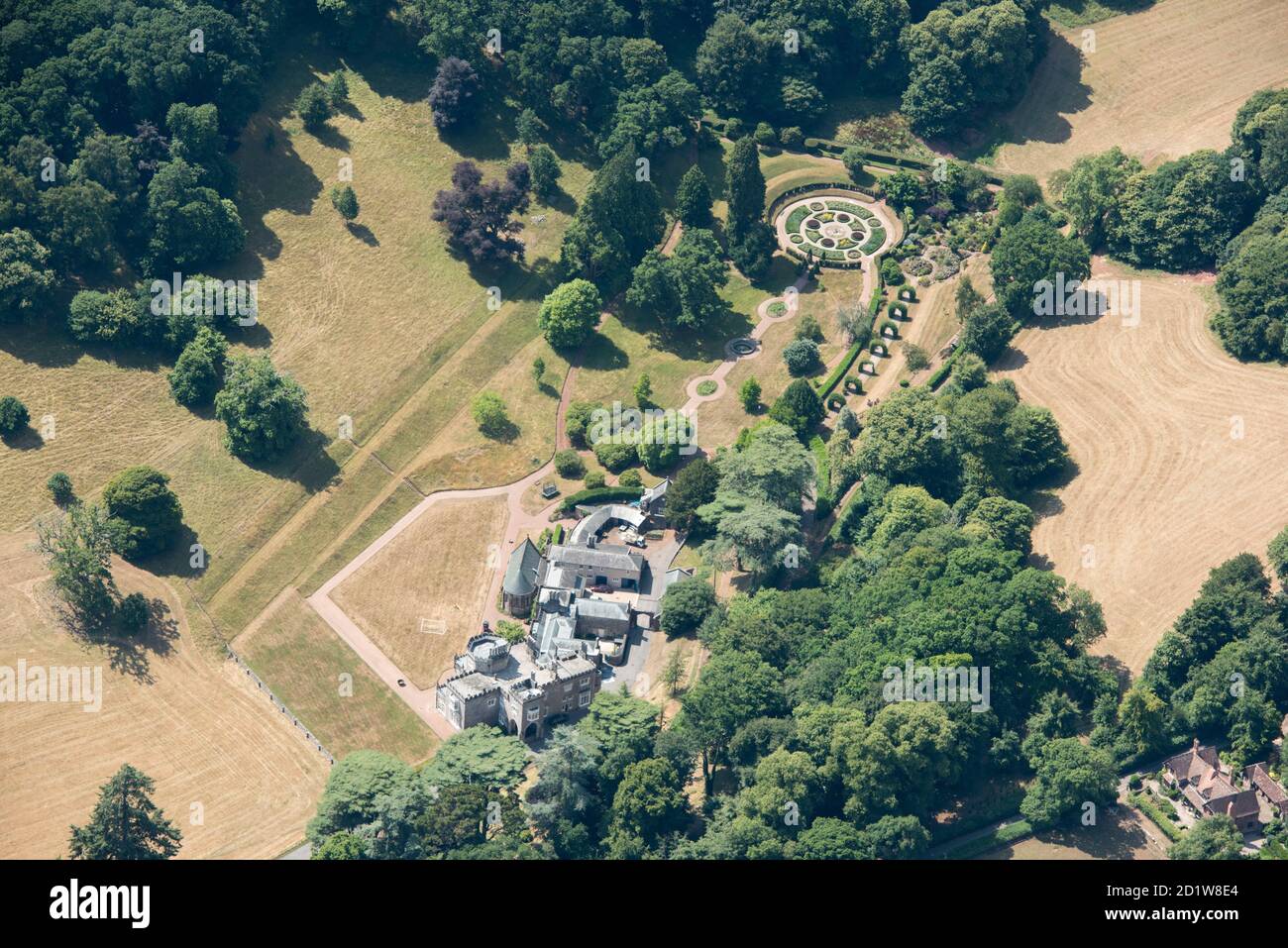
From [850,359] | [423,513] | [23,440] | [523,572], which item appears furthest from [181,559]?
[850,359]

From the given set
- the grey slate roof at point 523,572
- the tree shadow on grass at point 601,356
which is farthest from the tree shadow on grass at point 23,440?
the tree shadow on grass at point 601,356

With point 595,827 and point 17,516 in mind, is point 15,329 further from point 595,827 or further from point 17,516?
point 595,827

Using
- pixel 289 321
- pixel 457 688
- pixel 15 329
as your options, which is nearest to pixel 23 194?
pixel 15 329

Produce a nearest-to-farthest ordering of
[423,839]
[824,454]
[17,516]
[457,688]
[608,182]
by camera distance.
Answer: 1. [423,839]
2. [457,688]
3. [17,516]
4. [824,454]
5. [608,182]

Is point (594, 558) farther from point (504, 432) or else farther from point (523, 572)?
point (504, 432)

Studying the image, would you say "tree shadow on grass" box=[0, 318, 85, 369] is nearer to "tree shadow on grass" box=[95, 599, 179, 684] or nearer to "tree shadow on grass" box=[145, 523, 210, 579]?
"tree shadow on grass" box=[145, 523, 210, 579]

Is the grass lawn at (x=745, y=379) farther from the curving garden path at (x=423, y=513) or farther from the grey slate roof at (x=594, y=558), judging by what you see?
the grey slate roof at (x=594, y=558)

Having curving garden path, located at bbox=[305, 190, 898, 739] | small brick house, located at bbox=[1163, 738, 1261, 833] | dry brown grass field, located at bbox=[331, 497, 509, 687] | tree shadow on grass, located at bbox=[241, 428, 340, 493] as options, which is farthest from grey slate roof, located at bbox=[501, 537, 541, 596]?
small brick house, located at bbox=[1163, 738, 1261, 833]
